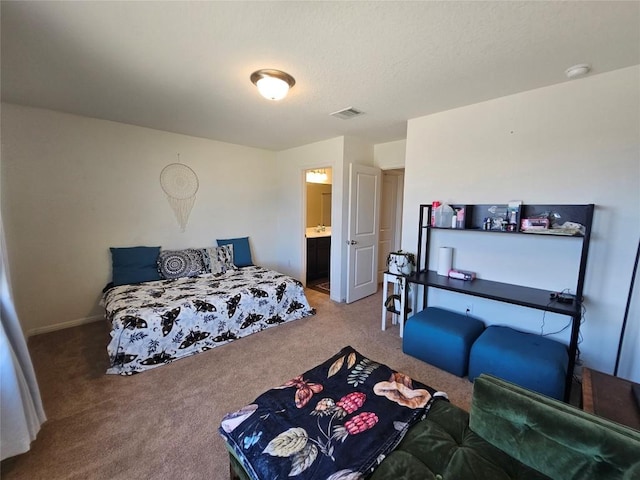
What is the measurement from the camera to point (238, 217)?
15.3 ft

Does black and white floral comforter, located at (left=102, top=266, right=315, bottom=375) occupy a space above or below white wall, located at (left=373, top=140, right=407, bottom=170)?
below

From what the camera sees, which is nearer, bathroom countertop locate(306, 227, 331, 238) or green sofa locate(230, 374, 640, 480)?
green sofa locate(230, 374, 640, 480)

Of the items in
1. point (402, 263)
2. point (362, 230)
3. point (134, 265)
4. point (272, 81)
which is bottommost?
point (134, 265)

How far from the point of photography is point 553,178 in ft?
7.64

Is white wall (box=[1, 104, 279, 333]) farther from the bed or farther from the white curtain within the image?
the white curtain

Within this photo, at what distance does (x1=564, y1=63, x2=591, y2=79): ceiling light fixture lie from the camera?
1952 millimetres

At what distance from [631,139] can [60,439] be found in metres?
4.43

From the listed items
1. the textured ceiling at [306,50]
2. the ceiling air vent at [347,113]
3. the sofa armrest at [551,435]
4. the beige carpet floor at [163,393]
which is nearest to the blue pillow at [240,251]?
the beige carpet floor at [163,393]

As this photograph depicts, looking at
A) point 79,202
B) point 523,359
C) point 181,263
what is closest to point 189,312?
point 181,263

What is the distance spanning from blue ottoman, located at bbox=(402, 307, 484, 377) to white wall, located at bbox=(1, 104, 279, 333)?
3.33 m

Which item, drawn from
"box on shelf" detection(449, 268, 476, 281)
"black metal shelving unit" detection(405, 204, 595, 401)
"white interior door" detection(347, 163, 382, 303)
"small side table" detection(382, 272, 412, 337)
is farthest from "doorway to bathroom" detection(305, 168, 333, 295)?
"box on shelf" detection(449, 268, 476, 281)

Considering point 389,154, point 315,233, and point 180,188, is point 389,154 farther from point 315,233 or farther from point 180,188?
point 180,188

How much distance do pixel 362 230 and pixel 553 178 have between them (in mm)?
2306

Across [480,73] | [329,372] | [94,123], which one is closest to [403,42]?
[480,73]
